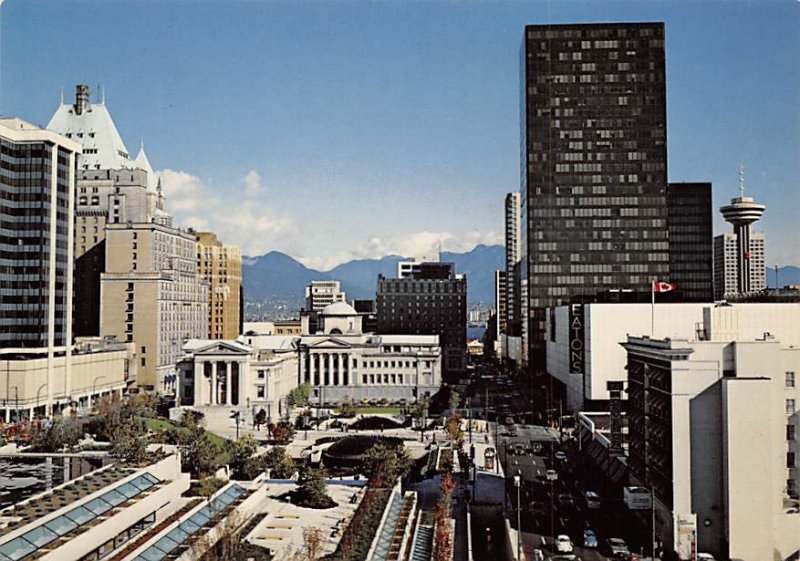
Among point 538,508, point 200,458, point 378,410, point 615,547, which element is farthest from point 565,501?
point 378,410

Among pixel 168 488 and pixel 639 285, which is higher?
pixel 639 285

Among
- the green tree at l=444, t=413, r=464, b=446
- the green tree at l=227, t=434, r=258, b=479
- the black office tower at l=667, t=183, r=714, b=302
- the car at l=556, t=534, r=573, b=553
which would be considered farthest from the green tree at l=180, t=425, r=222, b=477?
the black office tower at l=667, t=183, r=714, b=302

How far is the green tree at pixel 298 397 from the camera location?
89500 millimetres

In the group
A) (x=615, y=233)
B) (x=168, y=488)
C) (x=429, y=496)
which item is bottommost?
(x=429, y=496)

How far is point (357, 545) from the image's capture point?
35.0 meters

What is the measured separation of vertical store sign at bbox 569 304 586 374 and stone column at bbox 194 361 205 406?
118 ft

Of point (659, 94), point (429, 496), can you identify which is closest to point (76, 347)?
point (429, 496)

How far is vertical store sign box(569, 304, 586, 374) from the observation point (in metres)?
Answer: 79.3

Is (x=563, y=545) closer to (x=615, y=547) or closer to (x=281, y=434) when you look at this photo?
(x=615, y=547)

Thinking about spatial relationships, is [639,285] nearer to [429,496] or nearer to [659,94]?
[659,94]

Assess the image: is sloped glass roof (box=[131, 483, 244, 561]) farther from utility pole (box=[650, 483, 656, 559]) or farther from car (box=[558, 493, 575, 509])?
utility pole (box=[650, 483, 656, 559])

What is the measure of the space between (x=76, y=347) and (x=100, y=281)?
1967 cm

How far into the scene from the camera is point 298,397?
8956 centimetres

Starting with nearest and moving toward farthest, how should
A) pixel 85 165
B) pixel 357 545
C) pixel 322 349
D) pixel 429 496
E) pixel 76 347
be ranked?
pixel 357 545 < pixel 429 496 < pixel 76 347 < pixel 322 349 < pixel 85 165
